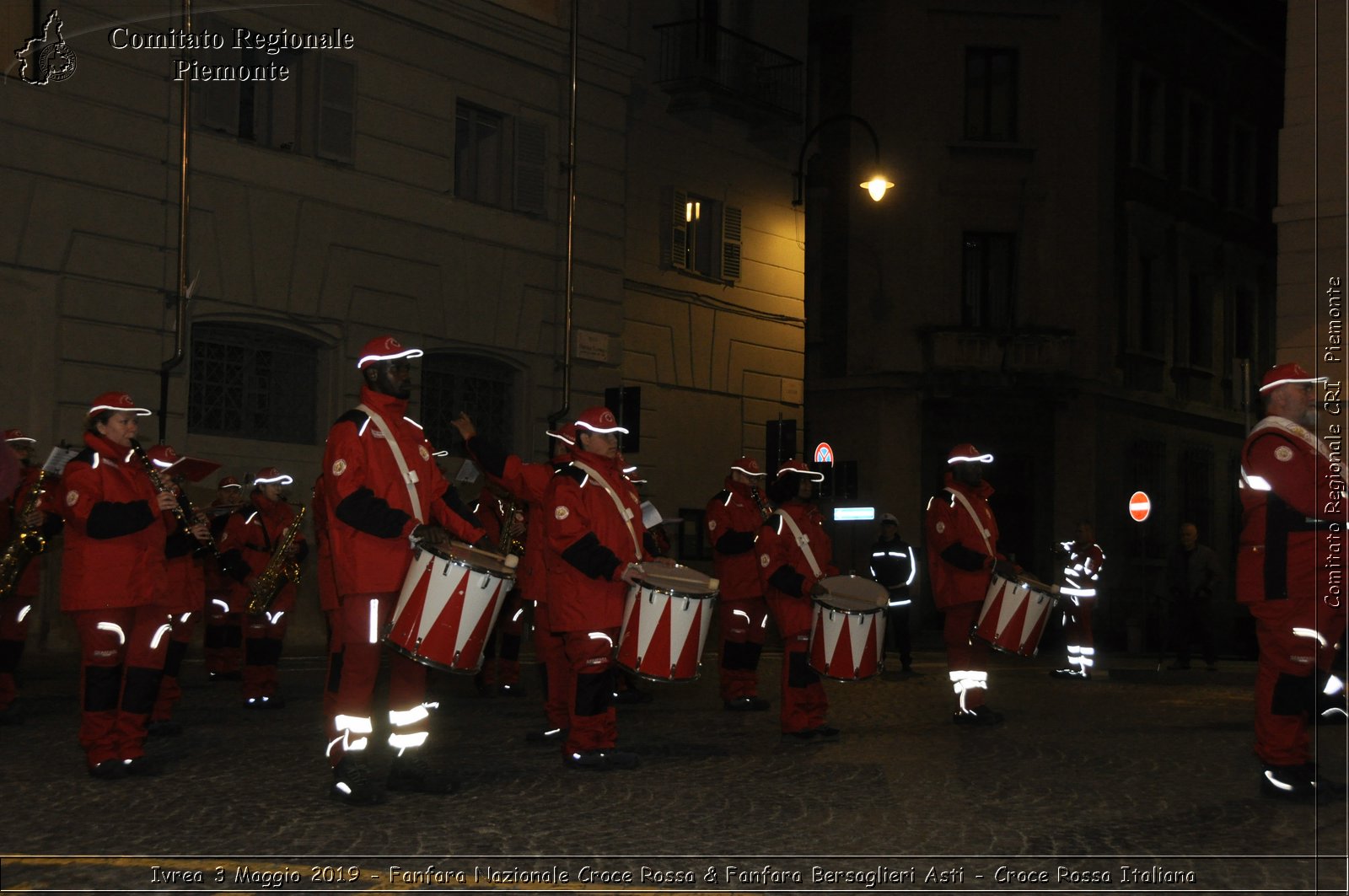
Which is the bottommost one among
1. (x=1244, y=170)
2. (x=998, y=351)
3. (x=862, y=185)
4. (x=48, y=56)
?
(x=998, y=351)

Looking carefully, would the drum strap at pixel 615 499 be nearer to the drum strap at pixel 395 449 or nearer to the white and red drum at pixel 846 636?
the drum strap at pixel 395 449

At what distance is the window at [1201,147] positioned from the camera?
129ft

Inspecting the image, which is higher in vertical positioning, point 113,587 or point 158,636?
point 113,587

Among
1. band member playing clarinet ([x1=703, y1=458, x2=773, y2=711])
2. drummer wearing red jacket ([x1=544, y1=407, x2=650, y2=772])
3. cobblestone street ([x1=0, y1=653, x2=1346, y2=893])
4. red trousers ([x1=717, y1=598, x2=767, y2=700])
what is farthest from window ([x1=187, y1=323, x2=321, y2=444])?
drummer wearing red jacket ([x1=544, y1=407, x2=650, y2=772])

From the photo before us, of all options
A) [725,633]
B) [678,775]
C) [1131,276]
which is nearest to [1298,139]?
[725,633]

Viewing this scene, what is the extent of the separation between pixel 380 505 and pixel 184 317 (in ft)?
36.7

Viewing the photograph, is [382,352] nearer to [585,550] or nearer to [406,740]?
[585,550]

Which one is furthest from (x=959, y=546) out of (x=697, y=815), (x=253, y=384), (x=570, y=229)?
(x=570, y=229)

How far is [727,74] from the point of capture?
26844 mm

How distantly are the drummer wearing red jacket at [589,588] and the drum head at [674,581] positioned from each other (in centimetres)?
10

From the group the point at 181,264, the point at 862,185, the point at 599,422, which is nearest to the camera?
the point at 599,422

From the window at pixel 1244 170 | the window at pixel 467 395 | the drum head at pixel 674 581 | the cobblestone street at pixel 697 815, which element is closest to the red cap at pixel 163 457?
the cobblestone street at pixel 697 815

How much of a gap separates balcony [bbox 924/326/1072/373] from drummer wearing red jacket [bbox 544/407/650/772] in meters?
24.7

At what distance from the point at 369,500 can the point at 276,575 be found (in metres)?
5.66
